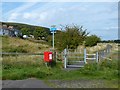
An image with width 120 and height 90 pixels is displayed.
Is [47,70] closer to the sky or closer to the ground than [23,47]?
closer to the ground

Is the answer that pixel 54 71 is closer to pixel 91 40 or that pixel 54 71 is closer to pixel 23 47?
pixel 23 47

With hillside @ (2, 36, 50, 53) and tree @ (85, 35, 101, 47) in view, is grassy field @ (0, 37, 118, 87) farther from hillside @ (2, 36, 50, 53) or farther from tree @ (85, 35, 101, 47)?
tree @ (85, 35, 101, 47)

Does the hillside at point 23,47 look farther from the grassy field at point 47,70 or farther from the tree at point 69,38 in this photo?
the grassy field at point 47,70

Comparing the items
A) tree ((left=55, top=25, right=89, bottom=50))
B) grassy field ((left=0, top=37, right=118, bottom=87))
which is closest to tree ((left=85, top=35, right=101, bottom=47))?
tree ((left=55, top=25, right=89, bottom=50))

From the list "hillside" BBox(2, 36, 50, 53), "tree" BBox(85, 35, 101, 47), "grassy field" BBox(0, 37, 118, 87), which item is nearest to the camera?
"grassy field" BBox(0, 37, 118, 87)

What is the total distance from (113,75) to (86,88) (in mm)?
4483

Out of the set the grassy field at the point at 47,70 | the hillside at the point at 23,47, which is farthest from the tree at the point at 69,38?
the grassy field at the point at 47,70

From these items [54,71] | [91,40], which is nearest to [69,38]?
[91,40]

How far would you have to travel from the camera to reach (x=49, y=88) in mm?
11867

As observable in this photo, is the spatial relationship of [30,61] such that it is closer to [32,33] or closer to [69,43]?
[69,43]

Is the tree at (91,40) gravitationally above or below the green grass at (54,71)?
above

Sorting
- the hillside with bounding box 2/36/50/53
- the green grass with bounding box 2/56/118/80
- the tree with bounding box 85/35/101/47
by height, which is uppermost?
the tree with bounding box 85/35/101/47

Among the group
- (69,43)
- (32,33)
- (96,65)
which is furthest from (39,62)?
(32,33)

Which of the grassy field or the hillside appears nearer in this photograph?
the grassy field
